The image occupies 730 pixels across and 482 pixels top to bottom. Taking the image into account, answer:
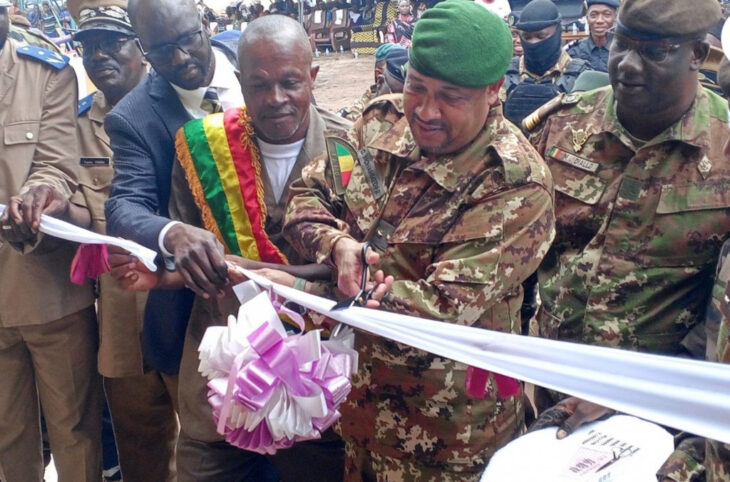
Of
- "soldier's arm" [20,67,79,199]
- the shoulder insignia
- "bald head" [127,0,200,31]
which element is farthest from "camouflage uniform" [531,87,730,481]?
"soldier's arm" [20,67,79,199]

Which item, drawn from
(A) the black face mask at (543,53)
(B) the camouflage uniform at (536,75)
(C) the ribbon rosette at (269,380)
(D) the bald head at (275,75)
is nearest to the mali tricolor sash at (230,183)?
(D) the bald head at (275,75)

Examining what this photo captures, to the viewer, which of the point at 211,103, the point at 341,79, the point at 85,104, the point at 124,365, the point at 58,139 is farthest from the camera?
the point at 341,79

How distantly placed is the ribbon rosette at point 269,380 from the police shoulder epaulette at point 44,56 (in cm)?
204

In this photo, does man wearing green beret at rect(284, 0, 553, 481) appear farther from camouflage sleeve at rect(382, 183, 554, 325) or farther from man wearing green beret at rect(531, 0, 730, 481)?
man wearing green beret at rect(531, 0, 730, 481)

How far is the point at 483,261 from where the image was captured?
2.03 metres

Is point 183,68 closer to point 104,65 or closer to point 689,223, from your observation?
point 104,65

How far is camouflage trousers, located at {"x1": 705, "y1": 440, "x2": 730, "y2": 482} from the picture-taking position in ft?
5.25

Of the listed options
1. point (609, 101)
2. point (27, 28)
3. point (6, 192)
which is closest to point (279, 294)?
point (609, 101)

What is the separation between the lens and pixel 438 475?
2357 millimetres

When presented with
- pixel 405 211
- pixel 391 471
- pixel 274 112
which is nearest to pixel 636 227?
pixel 405 211

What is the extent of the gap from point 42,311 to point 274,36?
5.73 feet

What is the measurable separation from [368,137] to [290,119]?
320 millimetres

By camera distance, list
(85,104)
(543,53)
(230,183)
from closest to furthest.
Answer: (230,183)
(85,104)
(543,53)

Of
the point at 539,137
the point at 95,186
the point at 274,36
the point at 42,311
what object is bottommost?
the point at 42,311
